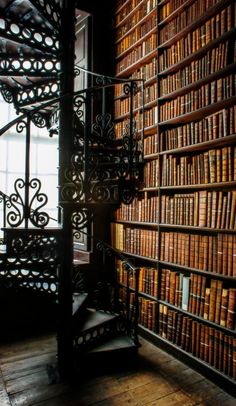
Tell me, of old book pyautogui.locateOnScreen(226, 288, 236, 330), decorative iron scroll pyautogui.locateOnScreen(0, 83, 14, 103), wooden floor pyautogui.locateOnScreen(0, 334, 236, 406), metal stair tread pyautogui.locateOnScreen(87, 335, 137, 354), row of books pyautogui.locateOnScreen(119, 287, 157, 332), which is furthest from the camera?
row of books pyautogui.locateOnScreen(119, 287, 157, 332)

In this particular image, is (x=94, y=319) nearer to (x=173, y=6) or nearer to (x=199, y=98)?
(x=199, y=98)

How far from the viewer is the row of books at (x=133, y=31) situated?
3012mm

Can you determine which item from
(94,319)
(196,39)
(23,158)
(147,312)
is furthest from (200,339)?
(23,158)

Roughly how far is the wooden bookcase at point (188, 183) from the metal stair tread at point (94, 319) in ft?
1.41

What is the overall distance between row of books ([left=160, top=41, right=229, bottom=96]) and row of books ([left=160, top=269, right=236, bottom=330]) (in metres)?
1.62

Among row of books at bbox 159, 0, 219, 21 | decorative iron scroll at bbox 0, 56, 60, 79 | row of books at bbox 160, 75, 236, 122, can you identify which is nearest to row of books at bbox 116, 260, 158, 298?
row of books at bbox 160, 75, 236, 122

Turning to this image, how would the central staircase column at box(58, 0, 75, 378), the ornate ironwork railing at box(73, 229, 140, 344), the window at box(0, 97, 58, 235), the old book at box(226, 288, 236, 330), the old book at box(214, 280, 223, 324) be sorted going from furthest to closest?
the window at box(0, 97, 58, 235)
the ornate ironwork railing at box(73, 229, 140, 344)
the central staircase column at box(58, 0, 75, 378)
the old book at box(214, 280, 223, 324)
the old book at box(226, 288, 236, 330)

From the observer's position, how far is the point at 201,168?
243cm

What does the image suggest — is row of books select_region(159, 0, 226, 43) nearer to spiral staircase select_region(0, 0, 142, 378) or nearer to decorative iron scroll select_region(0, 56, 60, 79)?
spiral staircase select_region(0, 0, 142, 378)

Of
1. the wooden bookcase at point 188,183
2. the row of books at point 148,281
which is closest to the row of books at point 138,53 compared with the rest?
the wooden bookcase at point 188,183

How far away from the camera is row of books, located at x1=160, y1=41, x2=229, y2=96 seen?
2.25 metres

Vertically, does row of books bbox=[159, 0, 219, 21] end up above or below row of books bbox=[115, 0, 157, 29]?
below

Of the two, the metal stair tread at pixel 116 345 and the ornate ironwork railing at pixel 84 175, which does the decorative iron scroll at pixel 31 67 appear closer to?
the ornate ironwork railing at pixel 84 175

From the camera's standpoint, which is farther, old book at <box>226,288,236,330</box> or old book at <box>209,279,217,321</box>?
old book at <box>209,279,217,321</box>
